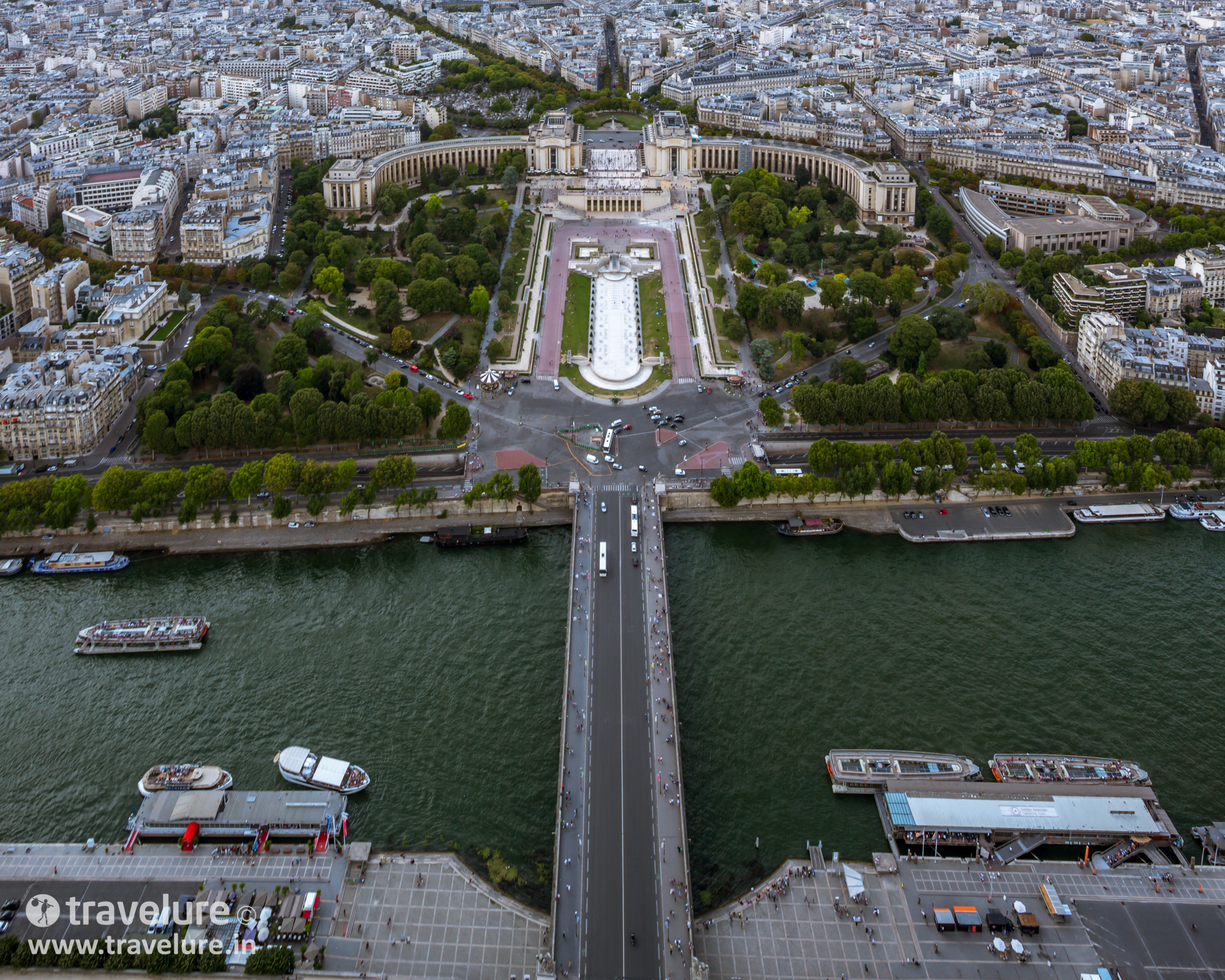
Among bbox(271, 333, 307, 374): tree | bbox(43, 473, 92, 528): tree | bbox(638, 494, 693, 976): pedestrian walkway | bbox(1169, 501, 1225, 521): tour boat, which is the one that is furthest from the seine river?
bbox(271, 333, 307, 374): tree

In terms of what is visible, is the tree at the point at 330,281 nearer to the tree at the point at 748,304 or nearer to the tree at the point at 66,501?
the tree at the point at 66,501

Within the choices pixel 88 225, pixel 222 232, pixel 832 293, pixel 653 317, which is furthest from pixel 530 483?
pixel 88 225

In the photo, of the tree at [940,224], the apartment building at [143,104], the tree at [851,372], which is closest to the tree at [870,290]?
the tree at [851,372]

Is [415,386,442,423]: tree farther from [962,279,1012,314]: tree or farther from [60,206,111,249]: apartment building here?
[60,206,111,249]: apartment building

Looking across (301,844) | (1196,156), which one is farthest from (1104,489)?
(1196,156)

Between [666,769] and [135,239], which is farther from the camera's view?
[135,239]

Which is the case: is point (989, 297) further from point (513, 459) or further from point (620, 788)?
point (620, 788)
